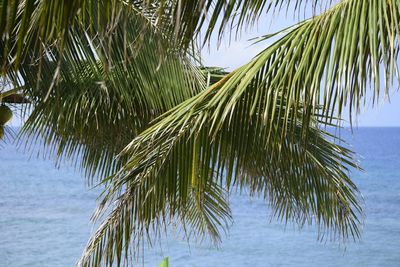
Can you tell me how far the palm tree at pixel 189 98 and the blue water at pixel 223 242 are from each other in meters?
7.80

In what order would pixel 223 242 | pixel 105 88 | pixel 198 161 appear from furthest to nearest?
pixel 223 242 → pixel 105 88 → pixel 198 161

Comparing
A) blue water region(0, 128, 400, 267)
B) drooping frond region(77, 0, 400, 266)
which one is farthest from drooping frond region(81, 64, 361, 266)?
blue water region(0, 128, 400, 267)

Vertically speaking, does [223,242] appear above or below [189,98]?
below

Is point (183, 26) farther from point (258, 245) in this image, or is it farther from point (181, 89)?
point (258, 245)

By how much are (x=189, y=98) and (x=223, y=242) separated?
13.2 m

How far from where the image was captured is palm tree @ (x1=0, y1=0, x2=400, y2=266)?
1.75 meters

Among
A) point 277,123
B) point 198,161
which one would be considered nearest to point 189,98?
point 198,161

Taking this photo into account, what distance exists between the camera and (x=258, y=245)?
16.2 metres

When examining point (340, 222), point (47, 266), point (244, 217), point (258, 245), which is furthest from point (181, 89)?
point (244, 217)

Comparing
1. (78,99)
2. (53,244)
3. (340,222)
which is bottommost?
(53,244)

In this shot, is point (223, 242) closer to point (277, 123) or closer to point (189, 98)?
point (189, 98)

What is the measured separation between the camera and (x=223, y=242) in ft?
55.1

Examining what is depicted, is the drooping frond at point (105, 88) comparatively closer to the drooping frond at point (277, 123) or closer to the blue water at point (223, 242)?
the drooping frond at point (277, 123)

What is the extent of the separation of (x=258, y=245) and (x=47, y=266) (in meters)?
4.36
